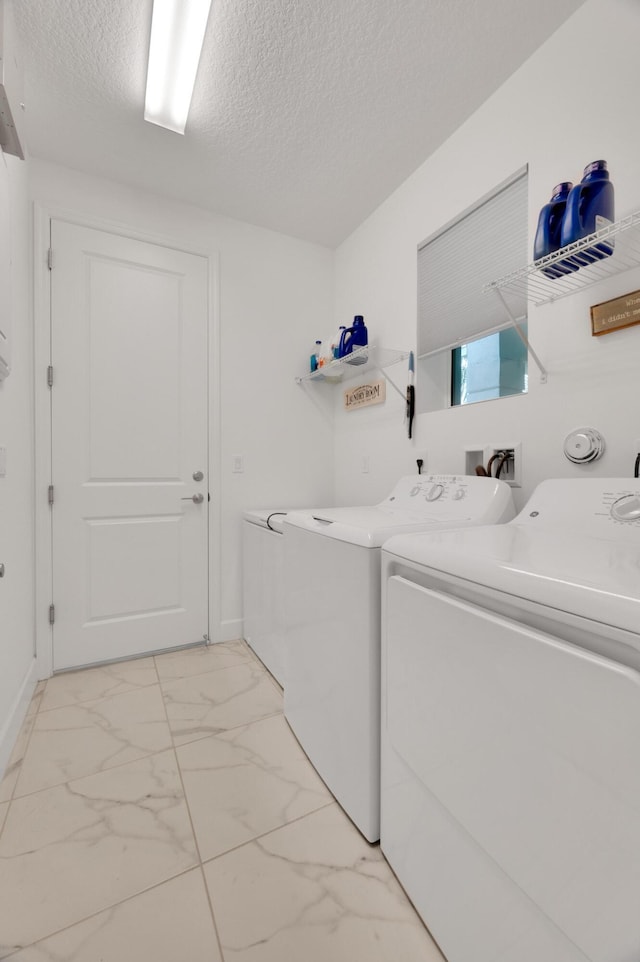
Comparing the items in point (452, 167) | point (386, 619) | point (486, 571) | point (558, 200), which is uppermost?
point (452, 167)

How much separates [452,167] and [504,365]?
0.96 meters

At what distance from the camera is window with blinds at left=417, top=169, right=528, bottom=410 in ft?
5.17

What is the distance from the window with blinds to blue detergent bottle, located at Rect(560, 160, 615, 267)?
1.17ft

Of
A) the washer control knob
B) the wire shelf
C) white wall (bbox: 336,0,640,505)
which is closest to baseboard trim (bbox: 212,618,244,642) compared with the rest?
white wall (bbox: 336,0,640,505)

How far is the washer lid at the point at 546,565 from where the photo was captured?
0.55m

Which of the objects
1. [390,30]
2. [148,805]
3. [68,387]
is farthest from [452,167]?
[148,805]

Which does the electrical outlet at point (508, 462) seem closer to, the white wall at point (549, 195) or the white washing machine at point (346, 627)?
the white wall at point (549, 195)

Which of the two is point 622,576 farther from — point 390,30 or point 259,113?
point 259,113

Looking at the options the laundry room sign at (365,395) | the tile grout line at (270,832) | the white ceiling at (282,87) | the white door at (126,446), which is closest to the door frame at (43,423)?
the white door at (126,446)

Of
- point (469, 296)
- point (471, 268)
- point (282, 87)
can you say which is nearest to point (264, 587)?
point (469, 296)

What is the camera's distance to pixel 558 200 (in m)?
1.23

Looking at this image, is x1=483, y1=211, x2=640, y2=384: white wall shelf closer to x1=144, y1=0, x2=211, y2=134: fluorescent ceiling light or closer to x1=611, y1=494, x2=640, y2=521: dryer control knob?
x1=611, y1=494, x2=640, y2=521: dryer control knob

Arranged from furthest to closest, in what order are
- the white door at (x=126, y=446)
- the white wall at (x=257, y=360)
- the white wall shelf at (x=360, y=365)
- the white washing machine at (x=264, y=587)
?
the white wall at (x=257, y=360) → the white wall shelf at (x=360, y=365) → the white door at (x=126, y=446) → the white washing machine at (x=264, y=587)

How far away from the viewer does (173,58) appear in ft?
4.91
